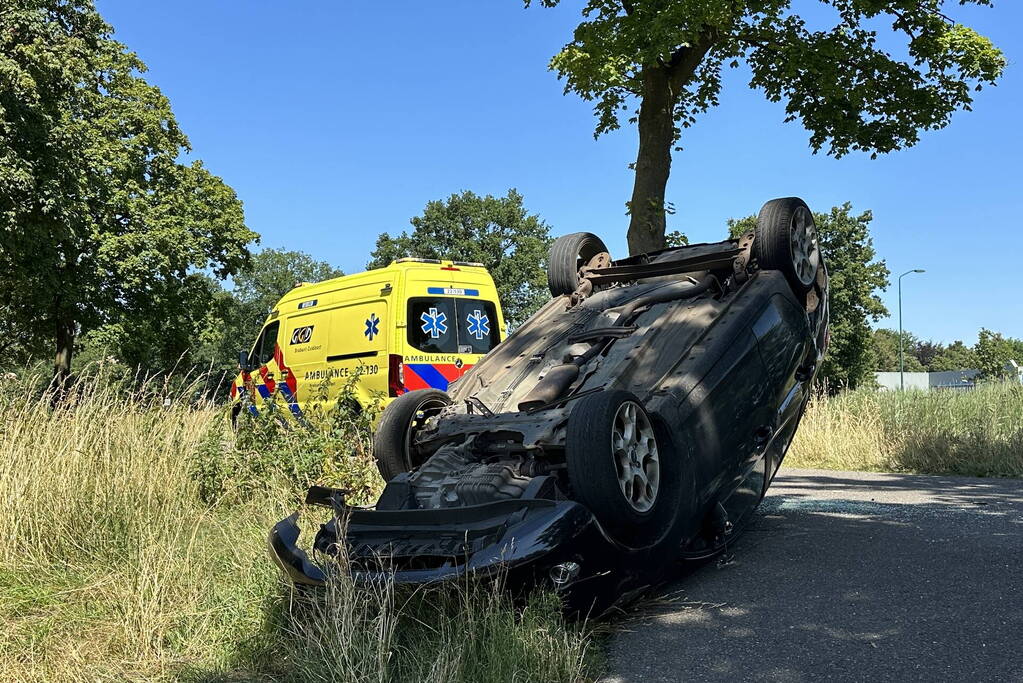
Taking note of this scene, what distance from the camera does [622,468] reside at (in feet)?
14.6

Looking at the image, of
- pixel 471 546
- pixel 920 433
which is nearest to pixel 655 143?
pixel 920 433

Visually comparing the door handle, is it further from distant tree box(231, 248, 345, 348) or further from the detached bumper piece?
distant tree box(231, 248, 345, 348)

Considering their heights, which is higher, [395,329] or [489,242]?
[489,242]

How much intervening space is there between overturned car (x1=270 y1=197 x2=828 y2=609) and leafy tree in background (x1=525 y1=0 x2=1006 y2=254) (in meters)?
7.33

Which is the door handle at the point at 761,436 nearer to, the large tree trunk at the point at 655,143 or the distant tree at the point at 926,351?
the large tree trunk at the point at 655,143

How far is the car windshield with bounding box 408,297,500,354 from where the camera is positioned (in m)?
12.1

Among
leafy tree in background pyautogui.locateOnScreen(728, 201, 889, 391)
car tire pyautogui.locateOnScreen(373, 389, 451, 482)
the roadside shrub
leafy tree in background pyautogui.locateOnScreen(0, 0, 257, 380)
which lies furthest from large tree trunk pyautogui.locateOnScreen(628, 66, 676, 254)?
leafy tree in background pyautogui.locateOnScreen(728, 201, 889, 391)

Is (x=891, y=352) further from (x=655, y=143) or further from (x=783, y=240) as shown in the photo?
(x=783, y=240)

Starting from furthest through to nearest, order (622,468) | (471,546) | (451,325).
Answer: (451,325) → (622,468) → (471,546)

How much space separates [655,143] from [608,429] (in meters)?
10.6

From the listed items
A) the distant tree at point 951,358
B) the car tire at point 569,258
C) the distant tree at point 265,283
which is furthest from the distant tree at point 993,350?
the car tire at point 569,258

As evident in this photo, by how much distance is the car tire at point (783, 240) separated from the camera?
6.01m

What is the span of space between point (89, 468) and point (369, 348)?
6.06 meters

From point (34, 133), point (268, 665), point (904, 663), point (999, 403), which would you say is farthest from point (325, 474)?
point (34, 133)
